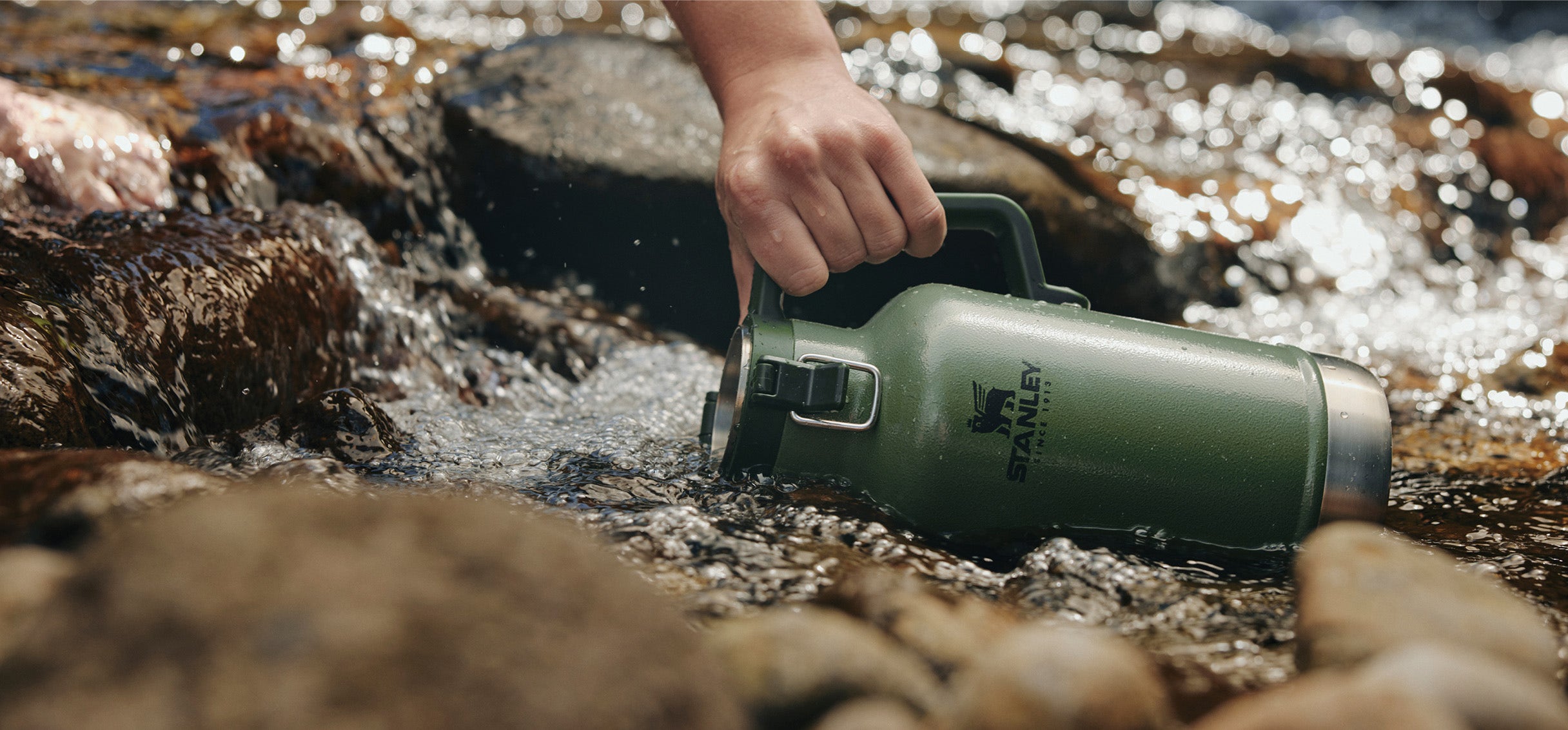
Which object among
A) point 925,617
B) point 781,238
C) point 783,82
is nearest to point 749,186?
point 781,238

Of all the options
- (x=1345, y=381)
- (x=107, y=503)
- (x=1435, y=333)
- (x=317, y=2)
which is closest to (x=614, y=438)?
(x=107, y=503)

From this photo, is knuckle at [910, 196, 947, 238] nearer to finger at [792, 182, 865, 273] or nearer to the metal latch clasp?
finger at [792, 182, 865, 273]

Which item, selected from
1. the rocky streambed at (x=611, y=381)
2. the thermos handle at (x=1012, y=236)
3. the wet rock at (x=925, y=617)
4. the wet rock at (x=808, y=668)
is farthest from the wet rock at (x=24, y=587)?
the thermos handle at (x=1012, y=236)

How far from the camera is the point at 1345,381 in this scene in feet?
6.14

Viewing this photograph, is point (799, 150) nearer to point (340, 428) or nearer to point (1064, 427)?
point (1064, 427)

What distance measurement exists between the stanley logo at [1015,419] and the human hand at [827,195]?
1.20 ft

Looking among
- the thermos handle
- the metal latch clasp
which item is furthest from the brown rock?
the thermos handle

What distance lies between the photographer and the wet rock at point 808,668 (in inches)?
45.1

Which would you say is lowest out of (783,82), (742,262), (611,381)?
(611,381)

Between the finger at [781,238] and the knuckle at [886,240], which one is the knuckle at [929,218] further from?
the finger at [781,238]

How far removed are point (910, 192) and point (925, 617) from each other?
890 mm

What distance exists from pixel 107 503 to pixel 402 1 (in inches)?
221

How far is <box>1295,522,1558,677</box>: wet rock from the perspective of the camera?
4.02 ft

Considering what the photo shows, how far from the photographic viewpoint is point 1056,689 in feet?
3.52
